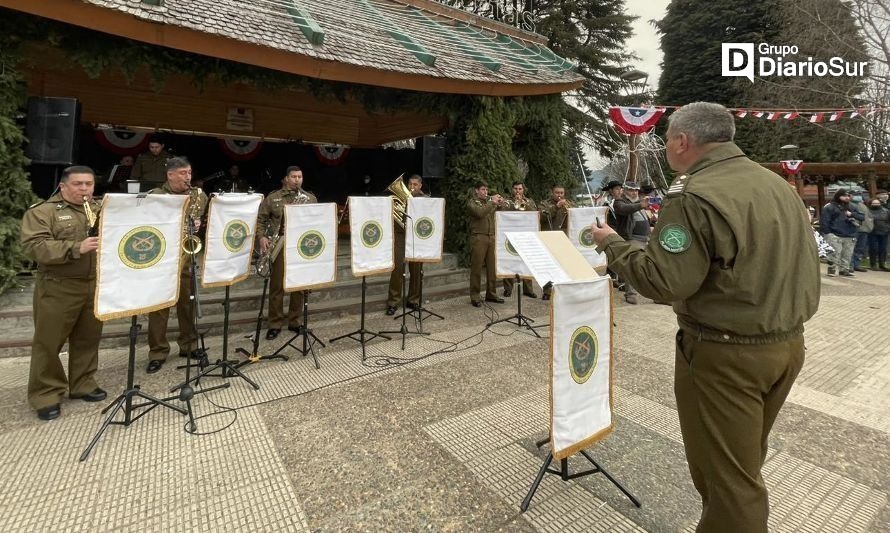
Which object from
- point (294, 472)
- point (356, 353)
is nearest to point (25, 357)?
point (356, 353)

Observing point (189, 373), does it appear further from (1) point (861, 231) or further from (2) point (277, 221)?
(1) point (861, 231)

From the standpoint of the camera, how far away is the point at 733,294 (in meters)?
1.74

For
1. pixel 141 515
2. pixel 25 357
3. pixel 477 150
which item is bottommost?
pixel 141 515

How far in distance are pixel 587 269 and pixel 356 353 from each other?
3.31 m

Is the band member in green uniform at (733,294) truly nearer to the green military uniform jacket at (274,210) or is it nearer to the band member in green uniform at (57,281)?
the band member in green uniform at (57,281)

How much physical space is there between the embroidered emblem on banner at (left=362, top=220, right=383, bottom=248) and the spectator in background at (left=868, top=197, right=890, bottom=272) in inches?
584

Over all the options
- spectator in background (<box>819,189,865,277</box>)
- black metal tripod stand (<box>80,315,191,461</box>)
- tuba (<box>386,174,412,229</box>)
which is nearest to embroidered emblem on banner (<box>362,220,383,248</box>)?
tuba (<box>386,174,412,229</box>)

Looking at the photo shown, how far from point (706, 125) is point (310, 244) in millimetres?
3931

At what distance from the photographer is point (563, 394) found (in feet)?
7.60

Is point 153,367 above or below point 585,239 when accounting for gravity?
below

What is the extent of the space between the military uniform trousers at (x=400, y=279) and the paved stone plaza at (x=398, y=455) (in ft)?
7.04

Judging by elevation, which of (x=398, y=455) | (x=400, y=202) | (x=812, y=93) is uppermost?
(x=812, y=93)

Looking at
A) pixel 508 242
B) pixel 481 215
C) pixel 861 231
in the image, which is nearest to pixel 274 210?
pixel 508 242

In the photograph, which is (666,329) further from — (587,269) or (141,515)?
(141,515)
